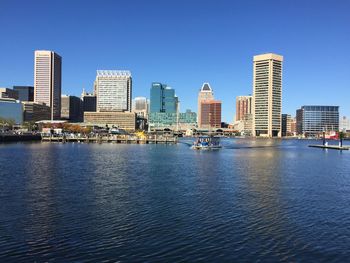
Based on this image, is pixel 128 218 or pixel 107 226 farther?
pixel 128 218

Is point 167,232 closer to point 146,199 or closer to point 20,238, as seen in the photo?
point 20,238

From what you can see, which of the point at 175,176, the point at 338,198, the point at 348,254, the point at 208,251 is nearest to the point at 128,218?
the point at 208,251

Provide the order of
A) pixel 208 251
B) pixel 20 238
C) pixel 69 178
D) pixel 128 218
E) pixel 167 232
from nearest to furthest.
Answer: pixel 208 251
pixel 20 238
pixel 167 232
pixel 128 218
pixel 69 178

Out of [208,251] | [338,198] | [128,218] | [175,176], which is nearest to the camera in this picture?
[208,251]

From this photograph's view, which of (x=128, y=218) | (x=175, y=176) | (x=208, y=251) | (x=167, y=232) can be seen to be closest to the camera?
(x=208, y=251)

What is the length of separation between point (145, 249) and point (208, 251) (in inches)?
149

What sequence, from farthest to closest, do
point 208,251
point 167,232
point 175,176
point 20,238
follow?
point 175,176 → point 167,232 → point 20,238 → point 208,251

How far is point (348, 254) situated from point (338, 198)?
65.8 feet

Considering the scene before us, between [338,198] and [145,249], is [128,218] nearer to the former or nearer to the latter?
[145,249]

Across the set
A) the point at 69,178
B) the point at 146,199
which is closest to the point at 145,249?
the point at 146,199

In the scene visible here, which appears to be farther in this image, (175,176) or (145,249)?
(175,176)

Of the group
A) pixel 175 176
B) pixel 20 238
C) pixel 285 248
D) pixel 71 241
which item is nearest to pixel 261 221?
pixel 285 248

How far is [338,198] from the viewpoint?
4359cm

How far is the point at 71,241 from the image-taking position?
26.0 meters
